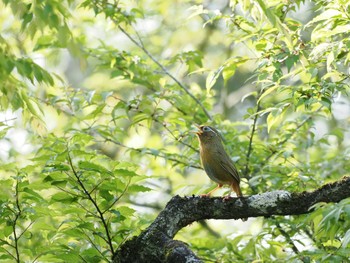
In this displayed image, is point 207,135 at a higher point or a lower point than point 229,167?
higher

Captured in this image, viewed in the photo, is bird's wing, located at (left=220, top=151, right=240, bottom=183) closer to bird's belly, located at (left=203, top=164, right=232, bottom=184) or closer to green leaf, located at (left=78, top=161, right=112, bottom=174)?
bird's belly, located at (left=203, top=164, right=232, bottom=184)

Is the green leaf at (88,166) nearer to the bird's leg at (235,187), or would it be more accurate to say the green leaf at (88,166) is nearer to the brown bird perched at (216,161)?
the brown bird perched at (216,161)

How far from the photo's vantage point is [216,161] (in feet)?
18.5

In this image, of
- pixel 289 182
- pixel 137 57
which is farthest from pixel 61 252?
pixel 137 57

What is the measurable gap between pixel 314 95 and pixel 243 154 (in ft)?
6.12

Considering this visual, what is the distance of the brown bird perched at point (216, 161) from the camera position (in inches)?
220

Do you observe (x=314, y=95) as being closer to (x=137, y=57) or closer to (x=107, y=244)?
(x=107, y=244)

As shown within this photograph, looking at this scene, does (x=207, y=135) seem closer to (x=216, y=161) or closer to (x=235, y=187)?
(x=216, y=161)

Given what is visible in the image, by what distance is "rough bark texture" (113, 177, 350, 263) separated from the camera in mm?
4055

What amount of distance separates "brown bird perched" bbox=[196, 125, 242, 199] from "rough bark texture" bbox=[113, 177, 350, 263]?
1.13 metres

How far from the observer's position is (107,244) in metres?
4.71

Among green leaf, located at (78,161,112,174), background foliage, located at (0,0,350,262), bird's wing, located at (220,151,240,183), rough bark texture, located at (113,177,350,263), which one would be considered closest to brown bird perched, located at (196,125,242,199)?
bird's wing, located at (220,151,240,183)

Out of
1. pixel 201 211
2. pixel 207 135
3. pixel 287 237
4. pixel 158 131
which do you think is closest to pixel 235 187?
pixel 207 135

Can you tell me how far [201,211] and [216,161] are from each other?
133 cm
